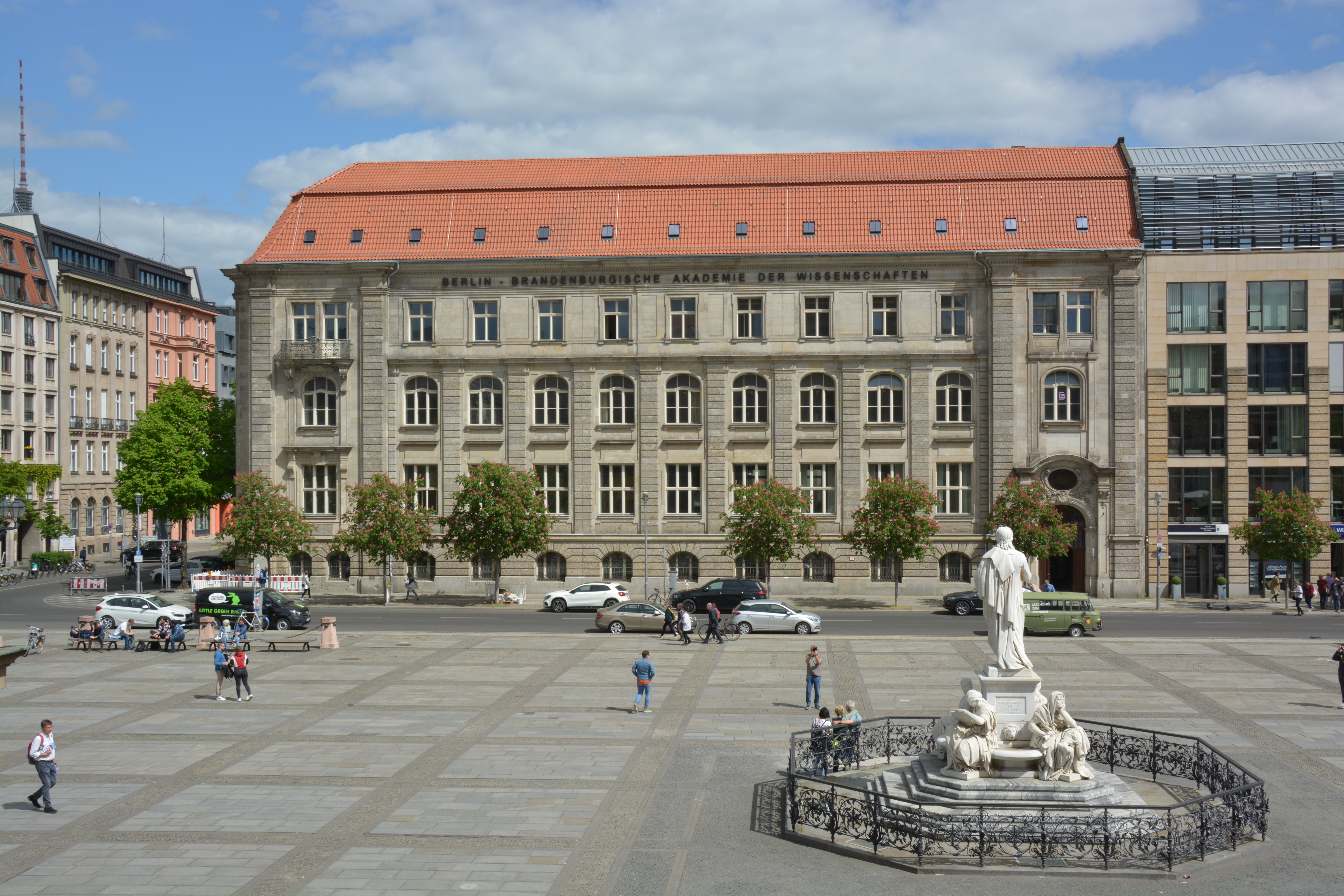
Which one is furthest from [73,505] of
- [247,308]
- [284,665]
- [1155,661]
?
[1155,661]

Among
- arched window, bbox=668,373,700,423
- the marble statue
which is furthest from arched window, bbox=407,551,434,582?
the marble statue

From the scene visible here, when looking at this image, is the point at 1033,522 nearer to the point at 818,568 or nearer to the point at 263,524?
the point at 818,568

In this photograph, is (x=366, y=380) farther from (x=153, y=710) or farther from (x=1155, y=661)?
(x=1155, y=661)

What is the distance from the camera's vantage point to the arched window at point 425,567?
64000 millimetres

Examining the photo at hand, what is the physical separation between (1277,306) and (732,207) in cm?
2918

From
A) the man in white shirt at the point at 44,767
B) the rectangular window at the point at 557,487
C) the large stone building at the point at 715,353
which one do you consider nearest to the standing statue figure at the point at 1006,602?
the man in white shirt at the point at 44,767

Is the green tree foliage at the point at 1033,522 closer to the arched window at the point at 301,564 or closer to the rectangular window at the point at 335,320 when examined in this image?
the rectangular window at the point at 335,320

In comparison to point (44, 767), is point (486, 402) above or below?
above

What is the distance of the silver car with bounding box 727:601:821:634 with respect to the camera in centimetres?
4759

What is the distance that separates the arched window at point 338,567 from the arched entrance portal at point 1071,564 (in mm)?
36906

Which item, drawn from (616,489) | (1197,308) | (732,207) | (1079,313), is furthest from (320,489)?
(1197,308)

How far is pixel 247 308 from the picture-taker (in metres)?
64.9

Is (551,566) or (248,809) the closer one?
(248,809)

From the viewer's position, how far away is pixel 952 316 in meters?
Answer: 62.1
